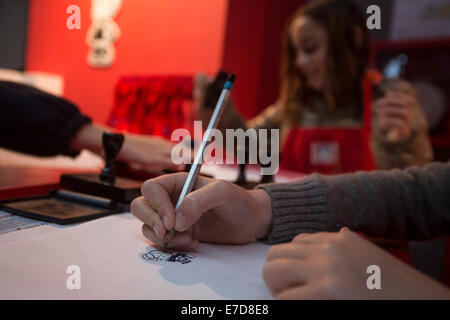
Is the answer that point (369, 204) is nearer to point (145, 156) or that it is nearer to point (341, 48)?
point (145, 156)

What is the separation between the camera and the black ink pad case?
0.32m

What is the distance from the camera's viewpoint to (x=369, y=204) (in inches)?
14.8

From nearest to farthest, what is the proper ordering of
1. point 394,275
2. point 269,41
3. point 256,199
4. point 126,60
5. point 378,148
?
1. point 394,275
2. point 256,199
3. point 126,60
4. point 378,148
5. point 269,41

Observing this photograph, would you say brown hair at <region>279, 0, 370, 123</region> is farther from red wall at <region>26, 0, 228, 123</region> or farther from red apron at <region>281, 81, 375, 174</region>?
red wall at <region>26, 0, 228, 123</region>

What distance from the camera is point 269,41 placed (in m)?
1.39

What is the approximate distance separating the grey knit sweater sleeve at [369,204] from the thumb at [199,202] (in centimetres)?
8

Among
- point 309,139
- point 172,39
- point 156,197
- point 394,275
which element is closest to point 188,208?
point 156,197

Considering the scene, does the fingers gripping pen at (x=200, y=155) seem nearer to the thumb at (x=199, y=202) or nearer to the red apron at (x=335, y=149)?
the thumb at (x=199, y=202)

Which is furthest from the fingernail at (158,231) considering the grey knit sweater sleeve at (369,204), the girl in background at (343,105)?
the girl in background at (343,105)

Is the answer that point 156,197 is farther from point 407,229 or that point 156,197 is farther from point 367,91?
point 367,91

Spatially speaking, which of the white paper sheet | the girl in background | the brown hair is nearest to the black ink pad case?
the white paper sheet

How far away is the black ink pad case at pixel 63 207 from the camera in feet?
1.06

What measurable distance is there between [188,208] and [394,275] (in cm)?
15

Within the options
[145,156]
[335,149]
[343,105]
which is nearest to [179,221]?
[145,156]
